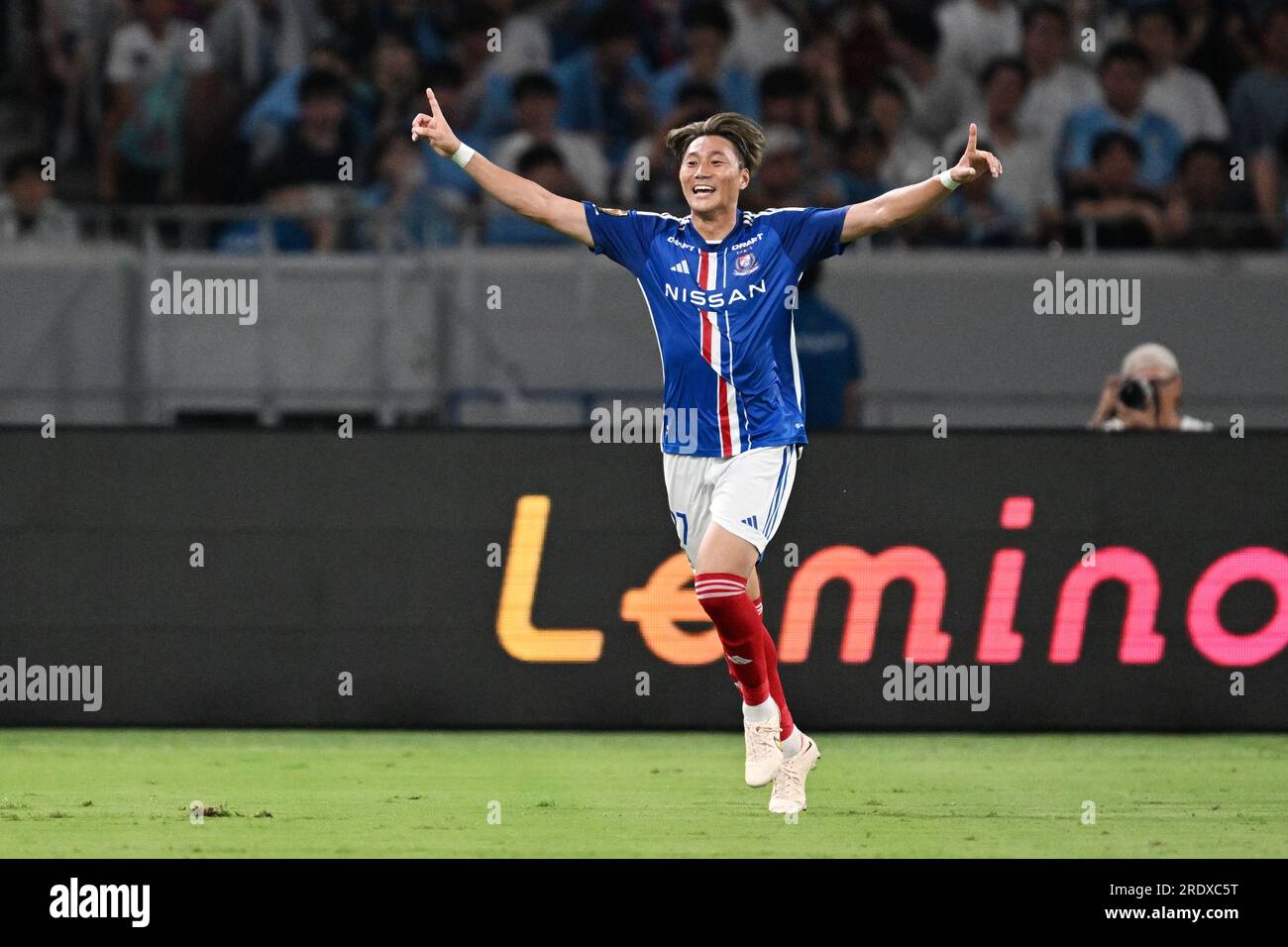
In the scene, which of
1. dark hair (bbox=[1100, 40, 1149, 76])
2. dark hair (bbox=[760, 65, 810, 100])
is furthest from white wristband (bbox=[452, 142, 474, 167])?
dark hair (bbox=[1100, 40, 1149, 76])

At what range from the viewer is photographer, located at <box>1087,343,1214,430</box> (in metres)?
12.0

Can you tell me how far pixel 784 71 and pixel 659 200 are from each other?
199cm

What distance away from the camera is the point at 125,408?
13000 millimetres

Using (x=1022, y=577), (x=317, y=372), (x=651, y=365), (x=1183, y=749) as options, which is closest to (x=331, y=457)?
(x=317, y=372)

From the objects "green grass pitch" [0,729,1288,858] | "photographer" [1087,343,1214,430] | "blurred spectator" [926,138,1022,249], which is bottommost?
Result: "green grass pitch" [0,729,1288,858]

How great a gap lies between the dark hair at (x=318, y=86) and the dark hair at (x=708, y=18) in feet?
9.15

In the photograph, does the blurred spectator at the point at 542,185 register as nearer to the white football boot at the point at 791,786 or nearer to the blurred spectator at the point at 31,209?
the blurred spectator at the point at 31,209

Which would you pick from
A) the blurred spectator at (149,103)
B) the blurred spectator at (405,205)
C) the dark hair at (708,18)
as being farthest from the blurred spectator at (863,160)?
the blurred spectator at (149,103)

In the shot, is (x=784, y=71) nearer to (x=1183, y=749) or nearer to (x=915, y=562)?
(x=915, y=562)

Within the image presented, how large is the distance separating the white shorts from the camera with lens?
4020 millimetres

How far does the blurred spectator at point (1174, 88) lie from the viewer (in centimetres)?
1627

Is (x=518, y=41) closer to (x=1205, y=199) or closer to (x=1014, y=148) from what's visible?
(x=1014, y=148)

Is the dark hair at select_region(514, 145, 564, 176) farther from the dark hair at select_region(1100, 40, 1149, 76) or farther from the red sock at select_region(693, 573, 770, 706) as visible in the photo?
the red sock at select_region(693, 573, 770, 706)

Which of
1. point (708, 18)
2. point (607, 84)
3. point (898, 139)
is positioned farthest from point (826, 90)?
point (607, 84)
